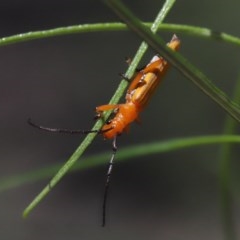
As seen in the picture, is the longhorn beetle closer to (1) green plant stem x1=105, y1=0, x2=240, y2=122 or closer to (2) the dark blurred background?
(1) green plant stem x1=105, y1=0, x2=240, y2=122

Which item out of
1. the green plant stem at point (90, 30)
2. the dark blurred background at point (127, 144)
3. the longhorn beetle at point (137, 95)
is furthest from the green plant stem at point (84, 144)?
the dark blurred background at point (127, 144)

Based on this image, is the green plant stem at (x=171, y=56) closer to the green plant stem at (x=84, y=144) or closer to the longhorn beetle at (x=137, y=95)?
the green plant stem at (x=84, y=144)

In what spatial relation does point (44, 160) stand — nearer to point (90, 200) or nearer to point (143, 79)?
point (90, 200)

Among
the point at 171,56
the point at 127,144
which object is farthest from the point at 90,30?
the point at 127,144

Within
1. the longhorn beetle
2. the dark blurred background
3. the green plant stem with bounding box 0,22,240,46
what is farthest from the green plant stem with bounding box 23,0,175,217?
the dark blurred background

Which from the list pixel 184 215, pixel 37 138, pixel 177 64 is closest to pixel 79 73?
pixel 37 138
